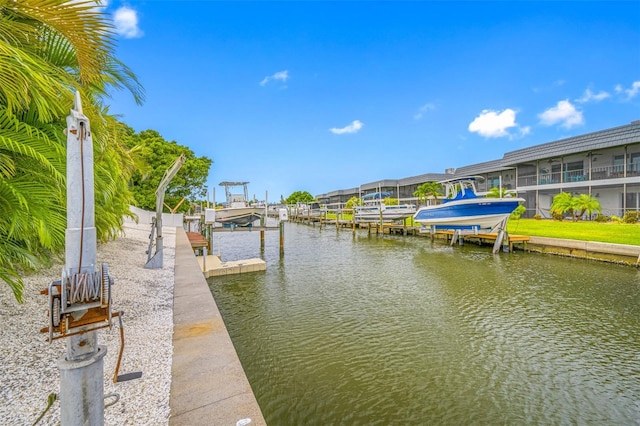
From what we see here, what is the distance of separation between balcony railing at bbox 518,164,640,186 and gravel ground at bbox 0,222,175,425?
26.9 meters

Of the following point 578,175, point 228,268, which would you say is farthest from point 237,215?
point 578,175

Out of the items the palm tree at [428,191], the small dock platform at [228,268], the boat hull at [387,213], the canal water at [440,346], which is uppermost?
the palm tree at [428,191]

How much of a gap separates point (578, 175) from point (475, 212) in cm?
1417

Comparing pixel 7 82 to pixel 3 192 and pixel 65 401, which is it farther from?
pixel 65 401

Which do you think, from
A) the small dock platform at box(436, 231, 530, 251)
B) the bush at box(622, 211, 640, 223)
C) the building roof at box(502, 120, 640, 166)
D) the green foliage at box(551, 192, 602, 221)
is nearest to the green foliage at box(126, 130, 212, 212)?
the small dock platform at box(436, 231, 530, 251)

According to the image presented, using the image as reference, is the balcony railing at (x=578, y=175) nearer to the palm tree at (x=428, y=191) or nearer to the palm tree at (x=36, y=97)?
the palm tree at (x=428, y=191)

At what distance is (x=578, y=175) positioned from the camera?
22.9m

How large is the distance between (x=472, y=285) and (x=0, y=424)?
9.74m

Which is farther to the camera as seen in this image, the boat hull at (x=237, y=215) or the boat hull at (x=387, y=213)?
the boat hull at (x=387, y=213)

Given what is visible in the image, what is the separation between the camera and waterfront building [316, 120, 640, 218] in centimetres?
1986

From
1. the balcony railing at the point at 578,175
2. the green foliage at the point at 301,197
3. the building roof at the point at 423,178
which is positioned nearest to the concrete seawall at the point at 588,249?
the balcony railing at the point at 578,175

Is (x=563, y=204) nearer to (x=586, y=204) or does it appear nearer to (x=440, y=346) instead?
(x=586, y=204)

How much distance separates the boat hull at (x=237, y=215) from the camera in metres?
18.5

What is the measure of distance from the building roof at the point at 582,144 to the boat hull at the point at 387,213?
1045cm
